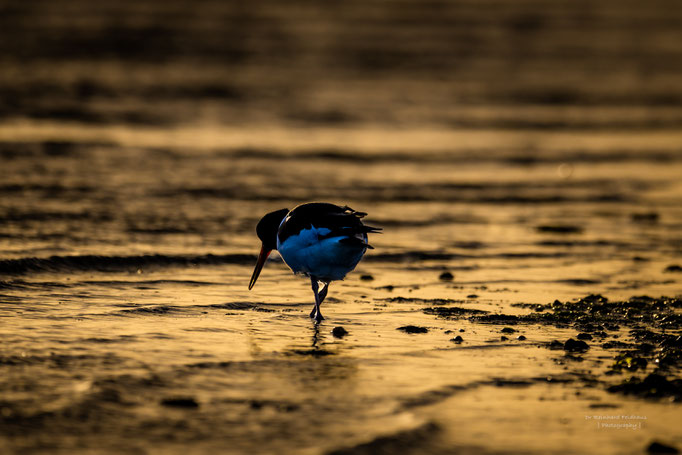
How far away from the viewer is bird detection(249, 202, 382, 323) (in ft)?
25.4

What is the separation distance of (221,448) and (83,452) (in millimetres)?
709

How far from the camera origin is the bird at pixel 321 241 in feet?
25.4

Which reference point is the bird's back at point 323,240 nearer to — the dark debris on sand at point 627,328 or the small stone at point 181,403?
the dark debris on sand at point 627,328

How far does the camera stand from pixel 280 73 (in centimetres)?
3212

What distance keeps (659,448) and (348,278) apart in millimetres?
5183

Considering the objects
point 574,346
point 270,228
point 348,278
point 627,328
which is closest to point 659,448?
point 574,346

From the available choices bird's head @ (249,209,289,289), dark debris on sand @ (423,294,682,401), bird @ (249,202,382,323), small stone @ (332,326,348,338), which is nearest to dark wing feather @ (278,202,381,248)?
bird @ (249,202,382,323)

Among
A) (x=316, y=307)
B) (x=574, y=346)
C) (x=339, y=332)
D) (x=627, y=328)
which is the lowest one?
(x=574, y=346)

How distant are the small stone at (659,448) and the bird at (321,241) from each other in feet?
10.1

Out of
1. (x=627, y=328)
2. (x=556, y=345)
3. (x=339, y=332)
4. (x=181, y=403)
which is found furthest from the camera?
(x=627, y=328)

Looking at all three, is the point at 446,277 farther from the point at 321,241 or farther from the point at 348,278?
the point at 321,241

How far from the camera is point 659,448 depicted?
5051 millimetres

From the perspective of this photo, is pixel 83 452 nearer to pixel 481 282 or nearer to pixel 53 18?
pixel 481 282

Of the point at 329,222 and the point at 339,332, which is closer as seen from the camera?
the point at 339,332
